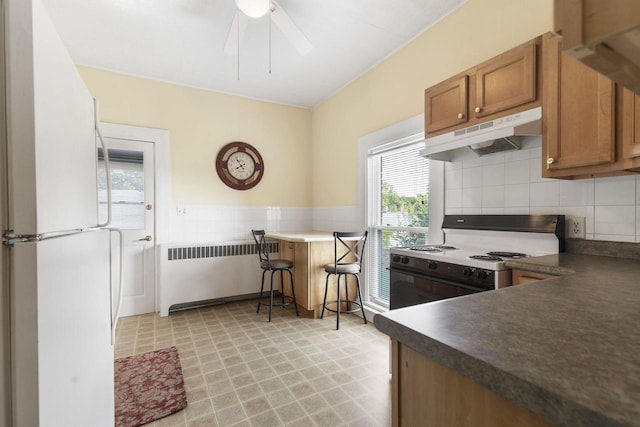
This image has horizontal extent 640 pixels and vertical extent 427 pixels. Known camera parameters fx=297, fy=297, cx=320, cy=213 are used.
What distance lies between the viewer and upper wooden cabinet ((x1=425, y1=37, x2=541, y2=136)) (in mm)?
1674

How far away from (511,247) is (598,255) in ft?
1.41

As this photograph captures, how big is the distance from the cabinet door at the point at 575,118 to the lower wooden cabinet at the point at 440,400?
1462mm

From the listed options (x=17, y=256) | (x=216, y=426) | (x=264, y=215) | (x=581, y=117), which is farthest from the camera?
(x=264, y=215)

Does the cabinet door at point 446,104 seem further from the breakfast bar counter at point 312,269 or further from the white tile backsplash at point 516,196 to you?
the breakfast bar counter at point 312,269

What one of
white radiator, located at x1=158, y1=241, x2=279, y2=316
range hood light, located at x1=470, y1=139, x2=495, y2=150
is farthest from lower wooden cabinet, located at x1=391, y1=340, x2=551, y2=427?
white radiator, located at x1=158, y1=241, x2=279, y2=316

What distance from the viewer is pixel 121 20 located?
250 cm

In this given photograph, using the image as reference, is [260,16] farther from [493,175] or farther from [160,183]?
[160,183]

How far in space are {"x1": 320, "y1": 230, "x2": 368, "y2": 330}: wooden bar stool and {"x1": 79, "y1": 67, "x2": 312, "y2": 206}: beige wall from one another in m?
1.37

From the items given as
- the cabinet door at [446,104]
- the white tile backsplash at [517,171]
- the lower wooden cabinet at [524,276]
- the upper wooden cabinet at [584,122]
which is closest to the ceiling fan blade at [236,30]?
the cabinet door at [446,104]

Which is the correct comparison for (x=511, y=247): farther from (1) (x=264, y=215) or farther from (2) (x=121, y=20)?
(2) (x=121, y=20)

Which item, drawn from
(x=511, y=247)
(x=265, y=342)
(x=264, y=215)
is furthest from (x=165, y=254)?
(x=511, y=247)

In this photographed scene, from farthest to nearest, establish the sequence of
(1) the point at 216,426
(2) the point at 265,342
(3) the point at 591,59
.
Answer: (2) the point at 265,342
(1) the point at 216,426
(3) the point at 591,59

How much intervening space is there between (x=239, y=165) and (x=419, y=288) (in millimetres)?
2898

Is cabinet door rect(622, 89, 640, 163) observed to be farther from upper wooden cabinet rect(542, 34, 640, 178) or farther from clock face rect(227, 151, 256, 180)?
clock face rect(227, 151, 256, 180)
